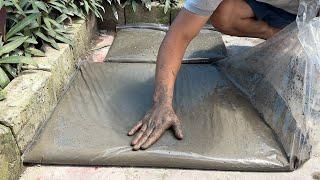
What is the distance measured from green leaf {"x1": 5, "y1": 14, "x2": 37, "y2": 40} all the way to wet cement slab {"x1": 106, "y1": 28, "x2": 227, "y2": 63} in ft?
2.02

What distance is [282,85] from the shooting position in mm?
2055

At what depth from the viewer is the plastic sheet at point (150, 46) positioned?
2.72 meters

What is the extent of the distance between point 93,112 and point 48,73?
30 cm

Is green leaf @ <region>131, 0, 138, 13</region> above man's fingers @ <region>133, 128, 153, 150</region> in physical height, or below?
above

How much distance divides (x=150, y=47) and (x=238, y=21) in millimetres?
668

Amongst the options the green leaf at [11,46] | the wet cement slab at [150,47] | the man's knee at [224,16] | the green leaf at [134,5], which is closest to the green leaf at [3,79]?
the green leaf at [11,46]

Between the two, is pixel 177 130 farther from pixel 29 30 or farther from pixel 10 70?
pixel 29 30

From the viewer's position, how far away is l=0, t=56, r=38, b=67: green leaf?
6.61ft

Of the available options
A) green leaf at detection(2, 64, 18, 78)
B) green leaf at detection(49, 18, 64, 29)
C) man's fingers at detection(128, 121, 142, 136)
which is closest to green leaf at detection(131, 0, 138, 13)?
green leaf at detection(49, 18, 64, 29)

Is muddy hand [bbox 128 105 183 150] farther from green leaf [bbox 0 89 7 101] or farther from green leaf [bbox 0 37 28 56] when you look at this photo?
green leaf [bbox 0 37 28 56]

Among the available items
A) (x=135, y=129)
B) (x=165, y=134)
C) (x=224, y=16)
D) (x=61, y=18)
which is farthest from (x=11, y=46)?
(x=224, y=16)

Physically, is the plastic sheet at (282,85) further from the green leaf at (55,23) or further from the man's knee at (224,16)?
the green leaf at (55,23)

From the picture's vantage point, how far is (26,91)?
6.27 ft

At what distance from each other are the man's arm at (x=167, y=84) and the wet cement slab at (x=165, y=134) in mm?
50
